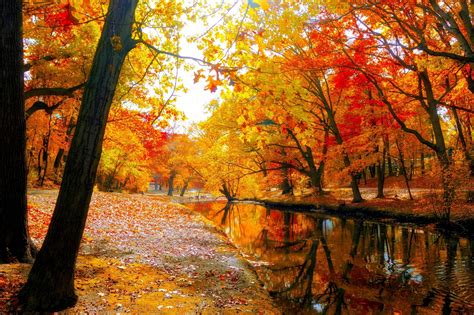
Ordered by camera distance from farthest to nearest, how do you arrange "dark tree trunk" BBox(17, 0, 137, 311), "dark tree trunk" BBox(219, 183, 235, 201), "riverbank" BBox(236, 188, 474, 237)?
"dark tree trunk" BBox(219, 183, 235, 201), "riverbank" BBox(236, 188, 474, 237), "dark tree trunk" BBox(17, 0, 137, 311)

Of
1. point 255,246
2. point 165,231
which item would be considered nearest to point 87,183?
point 165,231

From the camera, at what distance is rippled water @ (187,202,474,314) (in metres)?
7.09

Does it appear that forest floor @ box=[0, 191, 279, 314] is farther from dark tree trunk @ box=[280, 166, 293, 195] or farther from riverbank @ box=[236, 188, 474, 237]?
dark tree trunk @ box=[280, 166, 293, 195]

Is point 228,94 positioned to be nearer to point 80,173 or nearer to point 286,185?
point 80,173

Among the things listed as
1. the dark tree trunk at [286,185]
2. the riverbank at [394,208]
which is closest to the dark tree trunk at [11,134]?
the riverbank at [394,208]

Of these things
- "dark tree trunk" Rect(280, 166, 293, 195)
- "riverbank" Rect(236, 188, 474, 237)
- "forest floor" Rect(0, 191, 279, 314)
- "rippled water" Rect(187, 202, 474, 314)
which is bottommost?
"rippled water" Rect(187, 202, 474, 314)

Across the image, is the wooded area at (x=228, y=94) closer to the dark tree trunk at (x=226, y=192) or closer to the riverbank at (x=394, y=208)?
the riverbank at (x=394, y=208)

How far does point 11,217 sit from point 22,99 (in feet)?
6.66

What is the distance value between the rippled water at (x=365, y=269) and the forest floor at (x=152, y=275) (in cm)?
115

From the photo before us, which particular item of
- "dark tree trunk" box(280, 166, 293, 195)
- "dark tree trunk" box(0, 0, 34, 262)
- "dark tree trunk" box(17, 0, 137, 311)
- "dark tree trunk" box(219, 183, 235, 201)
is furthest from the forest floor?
"dark tree trunk" box(219, 183, 235, 201)

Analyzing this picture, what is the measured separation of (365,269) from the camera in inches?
386

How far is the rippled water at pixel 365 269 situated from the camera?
23.3ft

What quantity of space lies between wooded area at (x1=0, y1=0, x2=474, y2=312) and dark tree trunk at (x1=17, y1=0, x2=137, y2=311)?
0.01 metres

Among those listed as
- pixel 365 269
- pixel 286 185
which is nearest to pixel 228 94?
pixel 365 269
